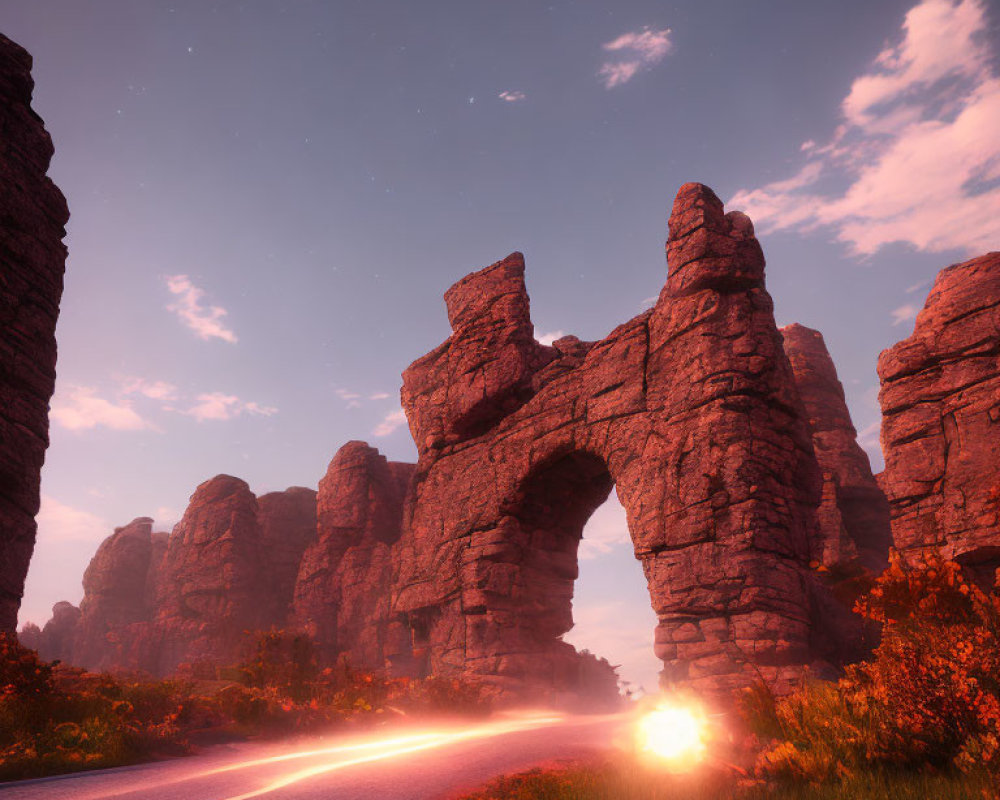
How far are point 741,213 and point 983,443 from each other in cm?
776

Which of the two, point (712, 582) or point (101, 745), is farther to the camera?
point (712, 582)

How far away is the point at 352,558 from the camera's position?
34.0 meters

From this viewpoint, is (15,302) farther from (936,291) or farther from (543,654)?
(936,291)

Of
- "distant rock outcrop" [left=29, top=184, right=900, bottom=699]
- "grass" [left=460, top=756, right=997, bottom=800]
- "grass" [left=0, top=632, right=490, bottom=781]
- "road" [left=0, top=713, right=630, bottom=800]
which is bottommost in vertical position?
"grass" [left=460, top=756, right=997, bottom=800]

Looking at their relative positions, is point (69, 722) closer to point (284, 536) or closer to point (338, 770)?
point (338, 770)

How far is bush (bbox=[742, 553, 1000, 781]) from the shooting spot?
5.38 meters

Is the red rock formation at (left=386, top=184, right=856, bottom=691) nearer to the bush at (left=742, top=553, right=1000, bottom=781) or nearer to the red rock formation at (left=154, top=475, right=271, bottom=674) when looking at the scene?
the bush at (left=742, top=553, right=1000, bottom=781)

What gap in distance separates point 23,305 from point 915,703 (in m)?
13.7

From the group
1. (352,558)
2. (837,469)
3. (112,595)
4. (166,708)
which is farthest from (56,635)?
(837,469)

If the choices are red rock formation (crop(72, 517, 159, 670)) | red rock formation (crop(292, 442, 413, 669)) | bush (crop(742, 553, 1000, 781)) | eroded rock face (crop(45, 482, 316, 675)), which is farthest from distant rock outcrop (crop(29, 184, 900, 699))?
red rock formation (crop(72, 517, 159, 670))

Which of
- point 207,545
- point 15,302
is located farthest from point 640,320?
point 207,545

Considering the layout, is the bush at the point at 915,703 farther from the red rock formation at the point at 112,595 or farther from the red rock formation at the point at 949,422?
the red rock formation at the point at 112,595

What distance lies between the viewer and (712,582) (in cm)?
1298

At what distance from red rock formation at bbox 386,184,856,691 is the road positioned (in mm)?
4196
